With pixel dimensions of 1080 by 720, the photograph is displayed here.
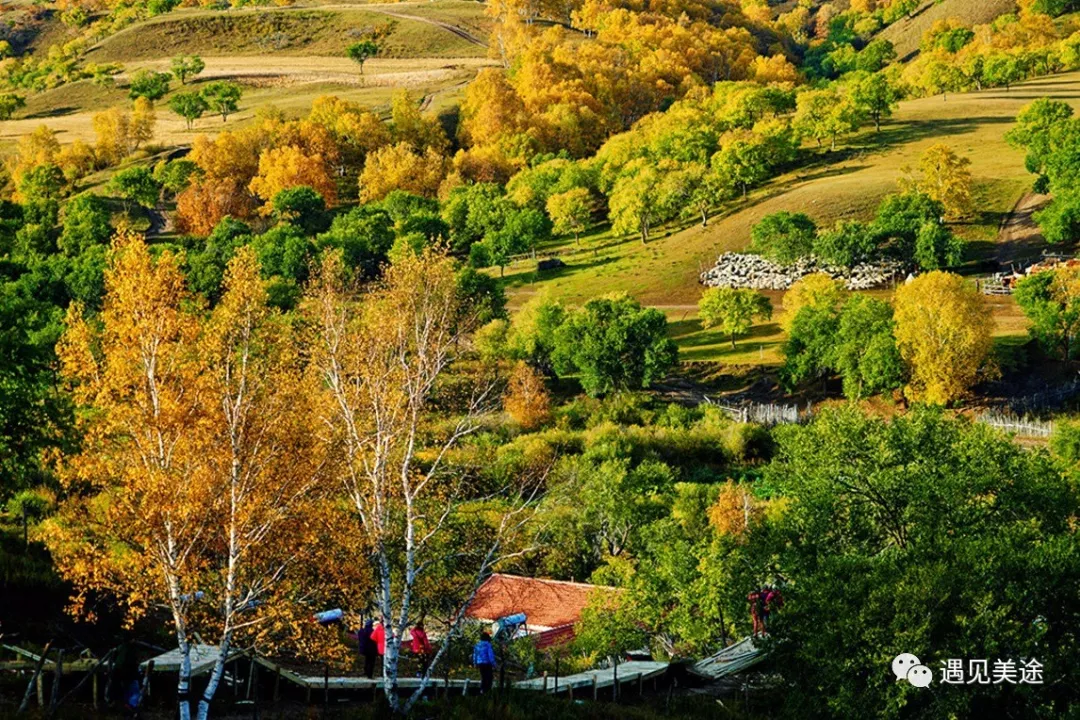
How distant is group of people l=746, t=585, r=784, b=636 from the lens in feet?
92.1

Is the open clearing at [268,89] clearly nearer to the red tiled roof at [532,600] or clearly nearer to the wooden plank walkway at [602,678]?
the red tiled roof at [532,600]

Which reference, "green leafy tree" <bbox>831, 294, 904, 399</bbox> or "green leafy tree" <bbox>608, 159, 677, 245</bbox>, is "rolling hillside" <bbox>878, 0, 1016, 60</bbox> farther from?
"green leafy tree" <bbox>831, 294, 904, 399</bbox>

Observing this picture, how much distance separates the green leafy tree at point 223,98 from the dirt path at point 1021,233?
92581 millimetres

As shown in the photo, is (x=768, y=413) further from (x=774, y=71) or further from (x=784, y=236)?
(x=774, y=71)

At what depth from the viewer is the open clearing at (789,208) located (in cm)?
7756

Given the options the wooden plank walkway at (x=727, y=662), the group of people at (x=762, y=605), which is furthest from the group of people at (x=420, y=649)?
the group of people at (x=762, y=605)

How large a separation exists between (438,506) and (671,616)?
7738 millimetres

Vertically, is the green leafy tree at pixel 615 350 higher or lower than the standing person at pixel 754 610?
lower

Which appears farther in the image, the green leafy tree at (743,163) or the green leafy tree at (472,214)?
the green leafy tree at (472,214)

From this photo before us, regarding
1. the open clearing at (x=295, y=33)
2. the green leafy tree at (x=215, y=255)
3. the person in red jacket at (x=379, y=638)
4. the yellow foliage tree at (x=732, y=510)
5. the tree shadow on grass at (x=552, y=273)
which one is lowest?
the yellow foliage tree at (x=732, y=510)

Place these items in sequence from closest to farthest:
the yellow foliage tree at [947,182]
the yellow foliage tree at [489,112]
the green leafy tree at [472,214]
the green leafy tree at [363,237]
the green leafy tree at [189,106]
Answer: the yellow foliage tree at [947,182] < the green leafy tree at [363,237] < the green leafy tree at [472,214] < the yellow foliage tree at [489,112] < the green leafy tree at [189,106]

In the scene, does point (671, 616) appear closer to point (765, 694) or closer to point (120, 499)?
point (765, 694)

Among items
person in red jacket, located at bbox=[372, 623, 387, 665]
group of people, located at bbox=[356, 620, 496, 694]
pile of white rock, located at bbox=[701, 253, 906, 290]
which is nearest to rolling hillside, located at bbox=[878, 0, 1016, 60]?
pile of white rock, located at bbox=[701, 253, 906, 290]

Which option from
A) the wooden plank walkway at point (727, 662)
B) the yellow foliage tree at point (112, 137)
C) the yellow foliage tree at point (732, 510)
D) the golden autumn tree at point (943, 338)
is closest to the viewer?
the wooden plank walkway at point (727, 662)
